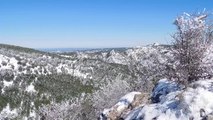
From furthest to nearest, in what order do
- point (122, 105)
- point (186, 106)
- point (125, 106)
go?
1. point (122, 105)
2. point (125, 106)
3. point (186, 106)

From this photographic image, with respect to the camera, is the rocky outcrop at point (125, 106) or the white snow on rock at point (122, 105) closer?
the rocky outcrop at point (125, 106)

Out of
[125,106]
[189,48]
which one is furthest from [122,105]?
[189,48]

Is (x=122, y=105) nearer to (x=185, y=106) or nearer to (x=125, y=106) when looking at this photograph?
(x=125, y=106)

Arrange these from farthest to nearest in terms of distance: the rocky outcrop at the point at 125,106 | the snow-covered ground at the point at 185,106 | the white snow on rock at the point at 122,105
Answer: the white snow on rock at the point at 122,105 → the rocky outcrop at the point at 125,106 → the snow-covered ground at the point at 185,106

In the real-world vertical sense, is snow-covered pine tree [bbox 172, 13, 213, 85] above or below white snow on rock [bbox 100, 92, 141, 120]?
above

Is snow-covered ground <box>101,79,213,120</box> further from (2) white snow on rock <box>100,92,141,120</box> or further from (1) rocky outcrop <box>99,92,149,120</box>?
(2) white snow on rock <box>100,92,141,120</box>

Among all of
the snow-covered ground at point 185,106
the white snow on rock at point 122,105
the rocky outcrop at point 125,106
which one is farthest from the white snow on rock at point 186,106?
the white snow on rock at point 122,105

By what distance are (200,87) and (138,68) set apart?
37.0 metres

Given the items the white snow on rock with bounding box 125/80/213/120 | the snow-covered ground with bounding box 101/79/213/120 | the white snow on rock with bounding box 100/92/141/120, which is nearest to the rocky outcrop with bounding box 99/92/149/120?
the white snow on rock with bounding box 100/92/141/120

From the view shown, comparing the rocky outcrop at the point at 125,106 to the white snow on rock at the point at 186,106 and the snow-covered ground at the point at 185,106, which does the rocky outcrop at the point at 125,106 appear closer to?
the snow-covered ground at the point at 185,106

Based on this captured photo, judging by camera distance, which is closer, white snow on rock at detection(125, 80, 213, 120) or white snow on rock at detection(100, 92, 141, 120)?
white snow on rock at detection(125, 80, 213, 120)

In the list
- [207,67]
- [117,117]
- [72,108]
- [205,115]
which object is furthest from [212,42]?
[72,108]

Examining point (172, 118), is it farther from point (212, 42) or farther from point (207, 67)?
point (212, 42)

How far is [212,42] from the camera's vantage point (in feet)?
57.6
